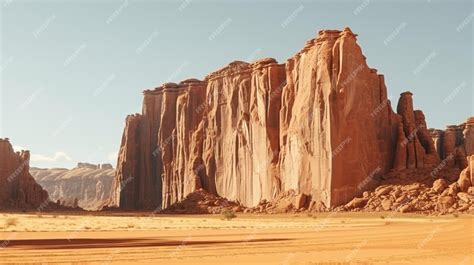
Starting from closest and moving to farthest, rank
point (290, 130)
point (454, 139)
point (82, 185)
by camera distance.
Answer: point (290, 130), point (454, 139), point (82, 185)

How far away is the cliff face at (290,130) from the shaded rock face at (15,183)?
17.4 metres

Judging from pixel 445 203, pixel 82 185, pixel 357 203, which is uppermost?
pixel 82 185

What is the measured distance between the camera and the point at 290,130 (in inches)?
2534

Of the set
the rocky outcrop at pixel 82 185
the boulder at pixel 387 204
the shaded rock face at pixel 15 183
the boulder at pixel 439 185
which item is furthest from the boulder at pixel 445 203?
the rocky outcrop at pixel 82 185

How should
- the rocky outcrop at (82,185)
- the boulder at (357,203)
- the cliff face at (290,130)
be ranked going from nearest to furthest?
the boulder at (357,203), the cliff face at (290,130), the rocky outcrop at (82,185)

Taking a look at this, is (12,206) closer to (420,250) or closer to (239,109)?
(239,109)

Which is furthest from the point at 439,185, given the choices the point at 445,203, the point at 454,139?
the point at 454,139

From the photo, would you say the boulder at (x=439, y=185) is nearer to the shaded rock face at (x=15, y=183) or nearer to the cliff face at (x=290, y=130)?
the cliff face at (x=290, y=130)

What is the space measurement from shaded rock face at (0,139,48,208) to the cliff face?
17428 millimetres

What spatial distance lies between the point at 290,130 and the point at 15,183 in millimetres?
53118

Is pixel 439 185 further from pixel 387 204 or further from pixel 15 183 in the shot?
pixel 15 183

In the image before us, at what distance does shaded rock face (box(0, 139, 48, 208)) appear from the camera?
93.8 meters

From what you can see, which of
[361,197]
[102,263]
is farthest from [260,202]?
[102,263]

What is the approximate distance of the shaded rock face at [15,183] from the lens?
9375 cm
